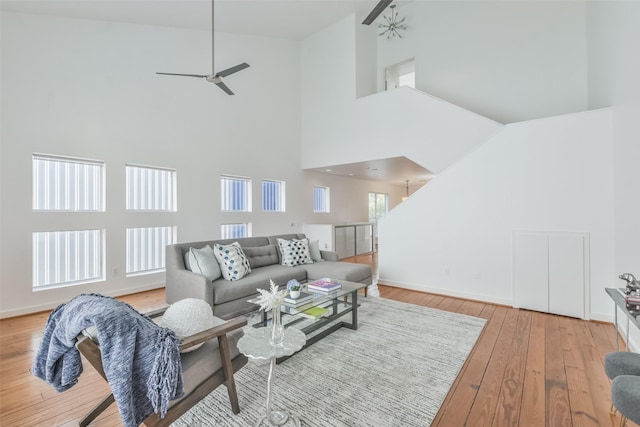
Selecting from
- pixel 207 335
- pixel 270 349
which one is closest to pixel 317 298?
pixel 270 349

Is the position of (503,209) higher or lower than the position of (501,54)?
lower

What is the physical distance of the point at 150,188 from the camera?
491cm

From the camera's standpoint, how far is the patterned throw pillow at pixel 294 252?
4398 millimetres

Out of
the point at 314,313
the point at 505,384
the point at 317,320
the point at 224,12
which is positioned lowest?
the point at 505,384

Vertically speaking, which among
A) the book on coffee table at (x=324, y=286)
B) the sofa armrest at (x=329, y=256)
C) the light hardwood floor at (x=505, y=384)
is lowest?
the light hardwood floor at (x=505, y=384)

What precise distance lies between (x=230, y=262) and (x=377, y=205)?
25.7 feet

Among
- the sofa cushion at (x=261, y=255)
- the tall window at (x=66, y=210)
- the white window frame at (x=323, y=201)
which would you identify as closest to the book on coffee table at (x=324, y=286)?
the sofa cushion at (x=261, y=255)

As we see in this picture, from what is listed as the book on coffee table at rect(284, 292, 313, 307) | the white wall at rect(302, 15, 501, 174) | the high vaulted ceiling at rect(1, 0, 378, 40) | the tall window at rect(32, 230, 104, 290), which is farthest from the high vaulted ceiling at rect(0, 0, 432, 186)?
the book on coffee table at rect(284, 292, 313, 307)

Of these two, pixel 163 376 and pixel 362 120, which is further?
pixel 362 120

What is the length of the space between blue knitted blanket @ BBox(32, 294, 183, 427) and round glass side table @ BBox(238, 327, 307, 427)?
0.38m

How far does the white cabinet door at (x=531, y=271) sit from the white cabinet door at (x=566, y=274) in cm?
6

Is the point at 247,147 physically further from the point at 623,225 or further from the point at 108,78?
the point at 623,225

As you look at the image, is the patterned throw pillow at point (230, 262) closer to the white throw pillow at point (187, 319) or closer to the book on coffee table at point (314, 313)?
the book on coffee table at point (314, 313)

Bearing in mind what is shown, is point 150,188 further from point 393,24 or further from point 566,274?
point 393,24
